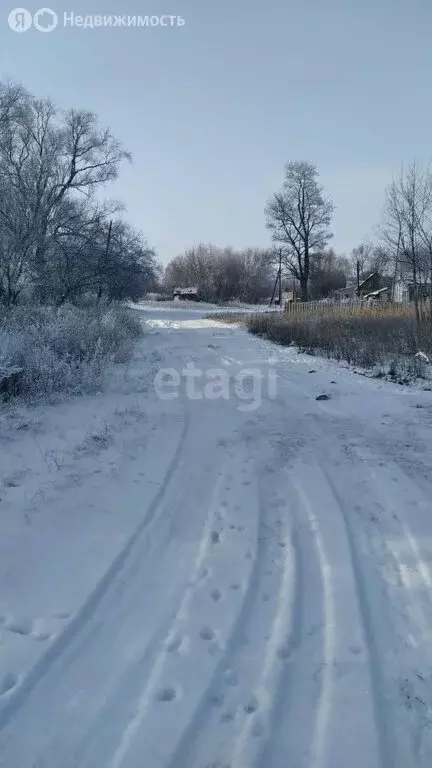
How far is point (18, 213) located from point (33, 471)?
11.6m

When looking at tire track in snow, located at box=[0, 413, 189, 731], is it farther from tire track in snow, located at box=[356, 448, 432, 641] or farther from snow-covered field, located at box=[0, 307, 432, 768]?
tire track in snow, located at box=[356, 448, 432, 641]

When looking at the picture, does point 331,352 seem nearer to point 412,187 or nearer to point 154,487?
point 412,187

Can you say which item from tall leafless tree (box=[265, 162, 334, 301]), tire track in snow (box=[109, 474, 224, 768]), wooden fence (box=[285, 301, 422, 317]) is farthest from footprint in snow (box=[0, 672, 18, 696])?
tall leafless tree (box=[265, 162, 334, 301])

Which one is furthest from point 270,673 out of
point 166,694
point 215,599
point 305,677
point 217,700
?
point 215,599

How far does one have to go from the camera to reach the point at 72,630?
8.63 ft

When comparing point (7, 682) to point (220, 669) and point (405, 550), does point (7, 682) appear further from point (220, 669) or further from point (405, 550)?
point (405, 550)

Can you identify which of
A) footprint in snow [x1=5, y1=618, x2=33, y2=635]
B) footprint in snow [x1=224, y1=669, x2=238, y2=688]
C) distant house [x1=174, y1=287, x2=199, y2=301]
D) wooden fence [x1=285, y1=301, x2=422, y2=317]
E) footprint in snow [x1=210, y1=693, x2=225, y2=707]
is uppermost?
distant house [x1=174, y1=287, x2=199, y2=301]

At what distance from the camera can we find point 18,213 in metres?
13.8

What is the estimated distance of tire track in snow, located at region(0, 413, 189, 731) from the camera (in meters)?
2.16

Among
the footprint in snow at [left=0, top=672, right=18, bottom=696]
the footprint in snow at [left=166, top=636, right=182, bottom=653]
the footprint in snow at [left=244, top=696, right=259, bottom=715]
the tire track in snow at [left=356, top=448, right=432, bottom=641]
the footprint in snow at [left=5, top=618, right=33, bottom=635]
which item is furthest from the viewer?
the tire track in snow at [left=356, top=448, right=432, bottom=641]

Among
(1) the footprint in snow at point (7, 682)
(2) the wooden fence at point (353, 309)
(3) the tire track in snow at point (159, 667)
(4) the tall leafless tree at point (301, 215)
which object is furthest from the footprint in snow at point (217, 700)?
(4) the tall leafless tree at point (301, 215)

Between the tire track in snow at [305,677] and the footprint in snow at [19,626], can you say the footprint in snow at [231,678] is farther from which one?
the footprint in snow at [19,626]

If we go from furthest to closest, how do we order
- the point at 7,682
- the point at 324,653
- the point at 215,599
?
the point at 215,599 → the point at 324,653 → the point at 7,682

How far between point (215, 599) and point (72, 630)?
873 millimetres
